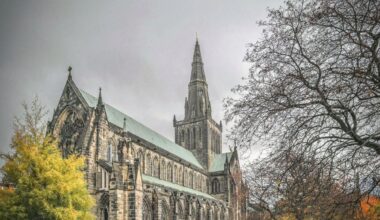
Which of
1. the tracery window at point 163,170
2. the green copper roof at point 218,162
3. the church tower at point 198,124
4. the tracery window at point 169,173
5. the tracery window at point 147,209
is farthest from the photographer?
the church tower at point 198,124

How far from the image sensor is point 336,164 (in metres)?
7.95

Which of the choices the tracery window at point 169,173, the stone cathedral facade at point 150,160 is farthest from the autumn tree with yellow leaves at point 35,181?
the tracery window at point 169,173

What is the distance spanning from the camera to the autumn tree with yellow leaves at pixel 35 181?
20.9m

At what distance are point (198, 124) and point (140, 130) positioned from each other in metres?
19.8

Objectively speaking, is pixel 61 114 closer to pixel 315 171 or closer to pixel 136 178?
pixel 136 178

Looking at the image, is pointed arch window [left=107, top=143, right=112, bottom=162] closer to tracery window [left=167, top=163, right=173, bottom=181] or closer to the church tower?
tracery window [left=167, top=163, right=173, bottom=181]

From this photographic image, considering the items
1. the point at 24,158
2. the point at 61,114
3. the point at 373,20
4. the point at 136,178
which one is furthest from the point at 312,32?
the point at 61,114

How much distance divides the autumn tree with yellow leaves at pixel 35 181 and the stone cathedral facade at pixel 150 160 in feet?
21.5

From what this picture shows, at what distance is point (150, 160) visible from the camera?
42.2 metres

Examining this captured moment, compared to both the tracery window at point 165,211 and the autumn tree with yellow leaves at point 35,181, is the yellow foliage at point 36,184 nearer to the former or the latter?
the autumn tree with yellow leaves at point 35,181

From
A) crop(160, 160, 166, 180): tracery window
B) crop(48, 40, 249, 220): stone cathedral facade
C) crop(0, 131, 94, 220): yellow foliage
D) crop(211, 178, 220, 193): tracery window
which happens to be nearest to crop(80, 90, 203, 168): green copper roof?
crop(48, 40, 249, 220): stone cathedral facade

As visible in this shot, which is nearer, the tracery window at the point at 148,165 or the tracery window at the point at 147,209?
the tracery window at the point at 147,209

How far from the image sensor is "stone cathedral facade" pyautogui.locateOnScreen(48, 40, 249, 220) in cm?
2884

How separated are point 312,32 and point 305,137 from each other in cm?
218
